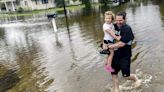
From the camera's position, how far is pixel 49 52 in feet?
45.0

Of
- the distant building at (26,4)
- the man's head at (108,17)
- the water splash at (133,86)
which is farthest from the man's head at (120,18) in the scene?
the distant building at (26,4)

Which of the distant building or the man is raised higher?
the man

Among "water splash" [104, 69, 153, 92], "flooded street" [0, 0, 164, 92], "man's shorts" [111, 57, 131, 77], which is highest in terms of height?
"man's shorts" [111, 57, 131, 77]

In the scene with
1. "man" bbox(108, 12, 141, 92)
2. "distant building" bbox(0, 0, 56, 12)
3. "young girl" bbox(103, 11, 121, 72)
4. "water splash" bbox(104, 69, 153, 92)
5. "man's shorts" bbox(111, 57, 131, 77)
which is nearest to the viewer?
"man" bbox(108, 12, 141, 92)

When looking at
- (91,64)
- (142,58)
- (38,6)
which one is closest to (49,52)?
(91,64)

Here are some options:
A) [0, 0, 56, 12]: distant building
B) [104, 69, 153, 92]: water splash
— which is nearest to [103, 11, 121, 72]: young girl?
[104, 69, 153, 92]: water splash

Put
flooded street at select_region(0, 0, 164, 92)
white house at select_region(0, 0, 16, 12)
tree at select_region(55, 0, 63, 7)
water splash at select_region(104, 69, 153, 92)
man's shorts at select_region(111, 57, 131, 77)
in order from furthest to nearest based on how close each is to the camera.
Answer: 1. white house at select_region(0, 0, 16, 12)
2. tree at select_region(55, 0, 63, 7)
3. flooded street at select_region(0, 0, 164, 92)
4. water splash at select_region(104, 69, 153, 92)
5. man's shorts at select_region(111, 57, 131, 77)

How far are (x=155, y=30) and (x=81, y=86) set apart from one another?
885 centimetres

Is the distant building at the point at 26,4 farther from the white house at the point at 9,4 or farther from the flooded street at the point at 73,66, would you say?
the flooded street at the point at 73,66

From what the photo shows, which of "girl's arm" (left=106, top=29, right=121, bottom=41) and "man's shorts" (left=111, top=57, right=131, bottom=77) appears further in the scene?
"man's shorts" (left=111, top=57, right=131, bottom=77)

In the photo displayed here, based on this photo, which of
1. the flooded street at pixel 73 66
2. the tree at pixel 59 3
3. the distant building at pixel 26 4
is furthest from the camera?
the distant building at pixel 26 4

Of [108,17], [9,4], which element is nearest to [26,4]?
[9,4]

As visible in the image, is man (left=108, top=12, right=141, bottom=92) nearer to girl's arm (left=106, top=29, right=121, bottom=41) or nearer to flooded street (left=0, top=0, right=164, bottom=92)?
girl's arm (left=106, top=29, right=121, bottom=41)

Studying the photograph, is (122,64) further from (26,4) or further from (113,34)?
(26,4)
